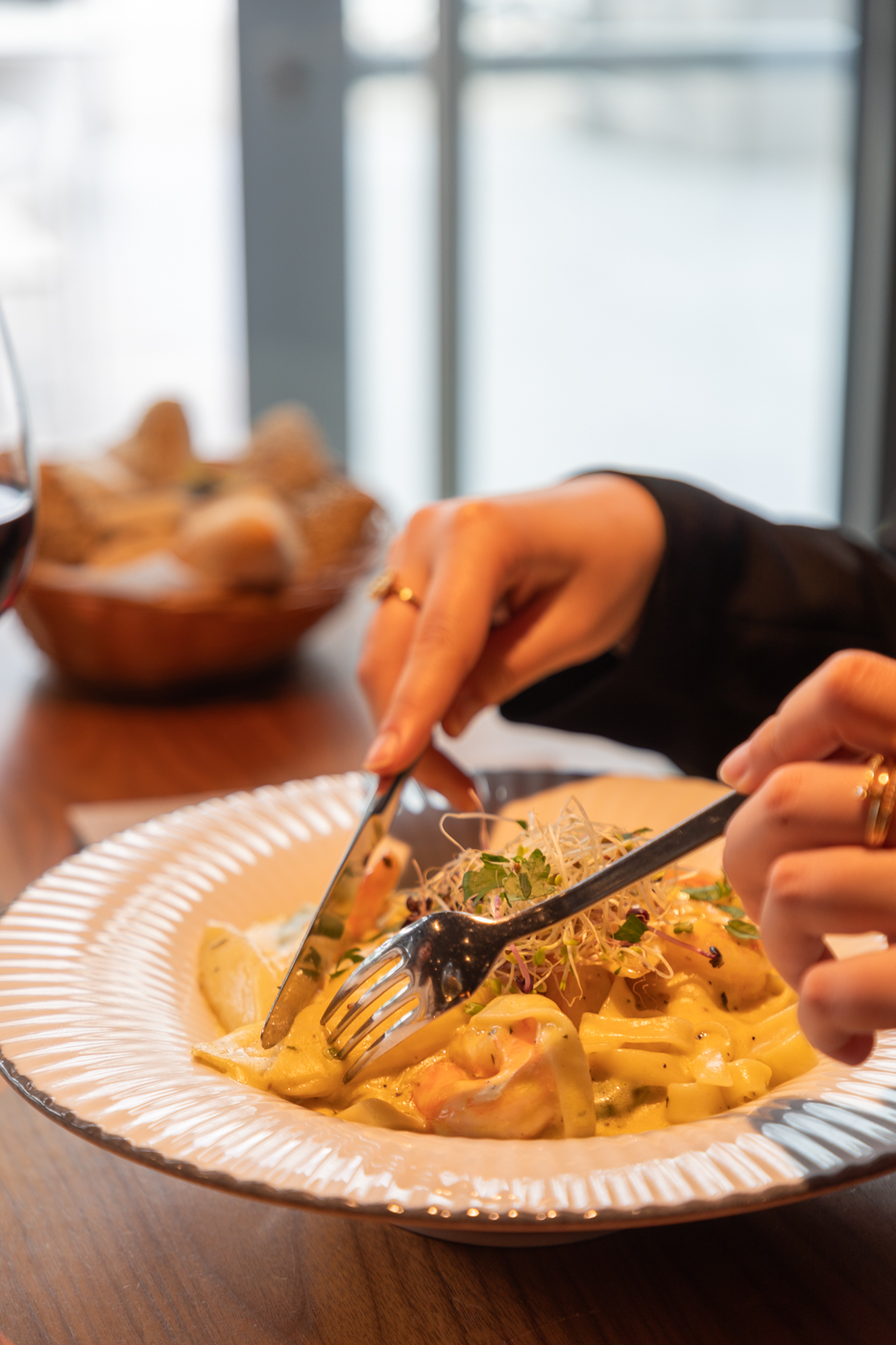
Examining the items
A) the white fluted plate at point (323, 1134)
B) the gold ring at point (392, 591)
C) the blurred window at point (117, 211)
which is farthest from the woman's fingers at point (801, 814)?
the blurred window at point (117, 211)

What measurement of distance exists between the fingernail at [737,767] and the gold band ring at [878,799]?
0.07 m

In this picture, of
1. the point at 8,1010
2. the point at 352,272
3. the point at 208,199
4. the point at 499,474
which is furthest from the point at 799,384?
the point at 8,1010

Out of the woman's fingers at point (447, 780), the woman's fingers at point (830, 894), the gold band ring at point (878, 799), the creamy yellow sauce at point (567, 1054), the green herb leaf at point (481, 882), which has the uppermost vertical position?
the gold band ring at point (878, 799)

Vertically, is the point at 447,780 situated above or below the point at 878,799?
below

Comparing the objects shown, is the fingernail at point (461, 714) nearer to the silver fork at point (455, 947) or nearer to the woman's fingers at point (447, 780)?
the woman's fingers at point (447, 780)

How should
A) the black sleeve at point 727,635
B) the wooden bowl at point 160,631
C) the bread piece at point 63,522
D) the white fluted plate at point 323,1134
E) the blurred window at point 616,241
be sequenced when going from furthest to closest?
the blurred window at point 616,241
the bread piece at point 63,522
the wooden bowl at point 160,631
the black sleeve at point 727,635
the white fluted plate at point 323,1134

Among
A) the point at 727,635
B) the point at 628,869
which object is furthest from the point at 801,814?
the point at 727,635

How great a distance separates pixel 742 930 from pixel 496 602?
0.36m

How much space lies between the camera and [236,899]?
0.90 metres

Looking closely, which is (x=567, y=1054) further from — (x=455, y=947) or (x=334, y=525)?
Answer: (x=334, y=525)

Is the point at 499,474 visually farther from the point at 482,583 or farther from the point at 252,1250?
the point at 252,1250

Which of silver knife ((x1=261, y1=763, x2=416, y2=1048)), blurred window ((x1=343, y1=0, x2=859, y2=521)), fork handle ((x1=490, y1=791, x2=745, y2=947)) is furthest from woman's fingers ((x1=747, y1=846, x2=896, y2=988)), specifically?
blurred window ((x1=343, y1=0, x2=859, y2=521))

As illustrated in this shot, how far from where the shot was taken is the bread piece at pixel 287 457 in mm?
1861

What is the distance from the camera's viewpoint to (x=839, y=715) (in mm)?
503
